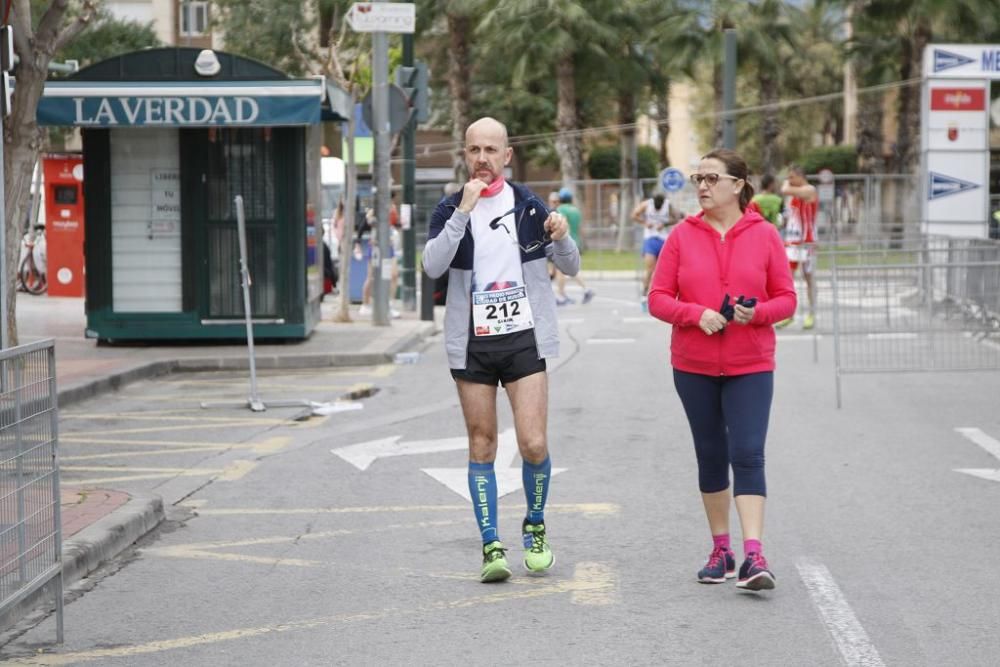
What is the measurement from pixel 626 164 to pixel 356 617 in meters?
50.9

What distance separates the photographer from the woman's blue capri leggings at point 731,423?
21.7ft

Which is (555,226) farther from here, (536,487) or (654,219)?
(654,219)

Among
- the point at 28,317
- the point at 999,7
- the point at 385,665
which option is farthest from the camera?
the point at 999,7

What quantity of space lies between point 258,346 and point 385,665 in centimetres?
1276

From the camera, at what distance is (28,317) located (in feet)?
73.7

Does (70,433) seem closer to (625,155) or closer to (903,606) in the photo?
(903,606)

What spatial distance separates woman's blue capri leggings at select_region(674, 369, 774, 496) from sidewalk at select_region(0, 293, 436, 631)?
2.66 metres

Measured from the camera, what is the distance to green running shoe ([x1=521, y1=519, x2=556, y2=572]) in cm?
695

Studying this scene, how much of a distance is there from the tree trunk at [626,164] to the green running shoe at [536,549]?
117 feet

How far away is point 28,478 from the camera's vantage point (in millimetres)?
5699

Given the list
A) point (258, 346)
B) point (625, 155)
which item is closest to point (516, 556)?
point (258, 346)

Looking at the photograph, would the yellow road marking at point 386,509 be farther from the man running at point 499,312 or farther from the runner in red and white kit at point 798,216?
the runner in red and white kit at point 798,216

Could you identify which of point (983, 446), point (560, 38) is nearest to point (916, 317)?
point (983, 446)

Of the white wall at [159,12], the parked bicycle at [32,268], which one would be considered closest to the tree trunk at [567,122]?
the white wall at [159,12]
